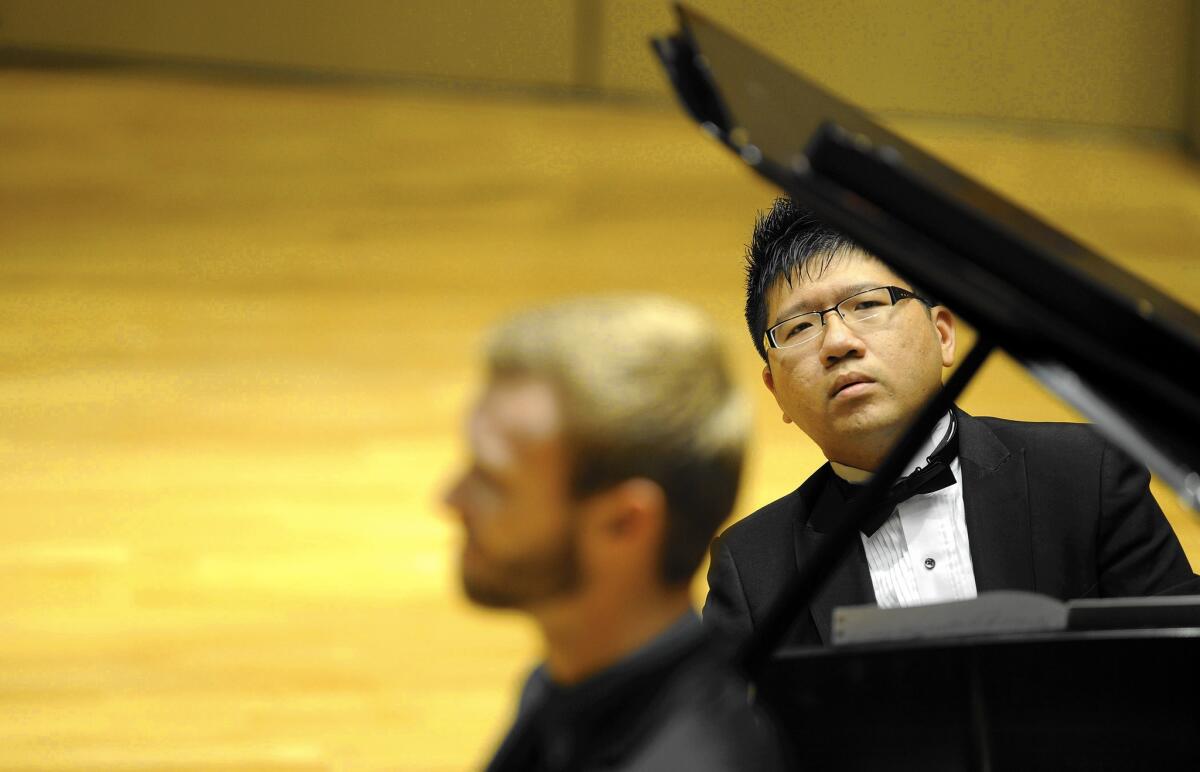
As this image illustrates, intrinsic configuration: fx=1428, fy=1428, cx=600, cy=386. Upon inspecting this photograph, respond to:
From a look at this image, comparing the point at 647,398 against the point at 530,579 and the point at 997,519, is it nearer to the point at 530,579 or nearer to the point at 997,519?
the point at 530,579

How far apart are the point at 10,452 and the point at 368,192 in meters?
1.03

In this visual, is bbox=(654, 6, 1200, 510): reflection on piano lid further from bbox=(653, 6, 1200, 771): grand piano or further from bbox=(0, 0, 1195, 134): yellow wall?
bbox=(0, 0, 1195, 134): yellow wall

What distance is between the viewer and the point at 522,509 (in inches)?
25.3

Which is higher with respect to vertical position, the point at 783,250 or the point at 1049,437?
the point at 783,250

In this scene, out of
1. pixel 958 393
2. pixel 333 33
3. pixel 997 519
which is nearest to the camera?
pixel 958 393

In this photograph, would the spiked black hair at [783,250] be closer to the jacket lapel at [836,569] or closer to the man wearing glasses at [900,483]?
the man wearing glasses at [900,483]

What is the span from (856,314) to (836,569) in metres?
0.21

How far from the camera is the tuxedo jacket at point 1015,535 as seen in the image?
104 cm

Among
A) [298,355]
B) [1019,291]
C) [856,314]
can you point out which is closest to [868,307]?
[856,314]

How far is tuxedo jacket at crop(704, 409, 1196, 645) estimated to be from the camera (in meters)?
1.04

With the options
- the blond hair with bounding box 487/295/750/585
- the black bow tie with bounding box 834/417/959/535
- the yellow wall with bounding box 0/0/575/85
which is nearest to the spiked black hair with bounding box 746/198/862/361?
the black bow tie with bounding box 834/417/959/535

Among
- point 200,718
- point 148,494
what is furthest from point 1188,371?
point 148,494

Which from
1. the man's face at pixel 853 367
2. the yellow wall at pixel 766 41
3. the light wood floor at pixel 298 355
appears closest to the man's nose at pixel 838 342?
the man's face at pixel 853 367

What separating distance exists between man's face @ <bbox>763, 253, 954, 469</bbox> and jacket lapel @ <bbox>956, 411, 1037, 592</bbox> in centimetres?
8
